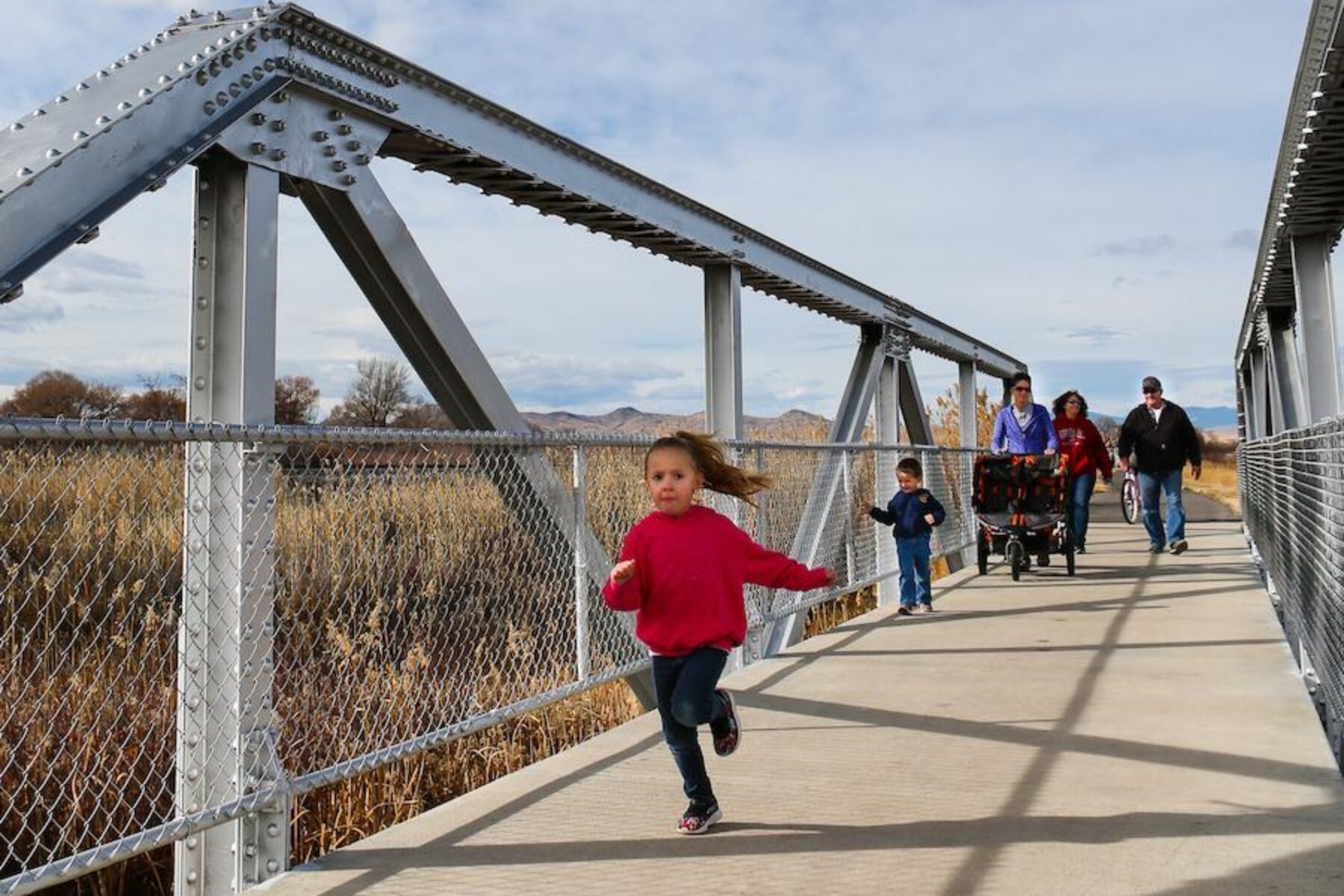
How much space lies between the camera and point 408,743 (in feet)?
13.9

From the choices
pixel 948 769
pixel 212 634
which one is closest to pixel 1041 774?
pixel 948 769

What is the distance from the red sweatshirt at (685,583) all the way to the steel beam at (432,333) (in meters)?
1.45

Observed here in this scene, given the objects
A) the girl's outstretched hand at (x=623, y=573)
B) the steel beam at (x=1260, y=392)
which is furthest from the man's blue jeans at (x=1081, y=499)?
the girl's outstretched hand at (x=623, y=573)

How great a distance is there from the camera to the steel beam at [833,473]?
870 centimetres

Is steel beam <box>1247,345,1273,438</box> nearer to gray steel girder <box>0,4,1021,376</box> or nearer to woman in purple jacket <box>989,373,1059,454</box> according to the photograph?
woman in purple jacket <box>989,373,1059,454</box>

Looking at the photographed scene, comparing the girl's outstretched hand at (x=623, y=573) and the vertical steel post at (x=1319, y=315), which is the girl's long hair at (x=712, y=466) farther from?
the vertical steel post at (x=1319, y=315)

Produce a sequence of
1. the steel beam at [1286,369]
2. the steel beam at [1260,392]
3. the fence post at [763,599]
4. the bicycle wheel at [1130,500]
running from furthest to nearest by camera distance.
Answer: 1. the bicycle wheel at [1130,500]
2. the steel beam at [1260,392]
3. the steel beam at [1286,369]
4. the fence post at [763,599]

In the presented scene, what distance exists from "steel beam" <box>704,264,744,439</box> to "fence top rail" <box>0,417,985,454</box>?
2.59 meters

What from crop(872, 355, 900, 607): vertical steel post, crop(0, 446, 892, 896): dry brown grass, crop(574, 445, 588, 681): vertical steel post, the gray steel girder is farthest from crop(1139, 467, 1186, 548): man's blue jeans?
crop(574, 445, 588, 681): vertical steel post

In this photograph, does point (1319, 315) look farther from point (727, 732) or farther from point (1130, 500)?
point (1130, 500)

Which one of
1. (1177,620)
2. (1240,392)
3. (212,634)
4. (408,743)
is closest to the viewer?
(212,634)

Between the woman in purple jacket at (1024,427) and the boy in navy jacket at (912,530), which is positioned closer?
the boy in navy jacket at (912,530)

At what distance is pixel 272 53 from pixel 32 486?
3.95 metres

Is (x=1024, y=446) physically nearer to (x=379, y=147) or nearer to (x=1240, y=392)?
(x=379, y=147)
